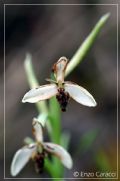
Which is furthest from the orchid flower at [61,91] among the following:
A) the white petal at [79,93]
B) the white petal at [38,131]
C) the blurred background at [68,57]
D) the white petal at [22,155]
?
the blurred background at [68,57]

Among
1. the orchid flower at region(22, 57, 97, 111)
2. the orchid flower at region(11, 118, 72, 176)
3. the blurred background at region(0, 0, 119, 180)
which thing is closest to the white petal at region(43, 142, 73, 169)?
the orchid flower at region(11, 118, 72, 176)

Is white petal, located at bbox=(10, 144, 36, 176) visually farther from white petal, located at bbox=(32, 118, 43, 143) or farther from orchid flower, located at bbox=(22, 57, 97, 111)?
orchid flower, located at bbox=(22, 57, 97, 111)

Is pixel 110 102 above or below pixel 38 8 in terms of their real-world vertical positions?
below

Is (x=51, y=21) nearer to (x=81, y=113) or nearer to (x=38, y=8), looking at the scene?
(x=38, y=8)

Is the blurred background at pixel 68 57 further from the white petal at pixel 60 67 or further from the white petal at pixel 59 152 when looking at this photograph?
the white petal at pixel 60 67

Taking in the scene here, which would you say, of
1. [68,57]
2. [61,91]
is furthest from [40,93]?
[68,57]

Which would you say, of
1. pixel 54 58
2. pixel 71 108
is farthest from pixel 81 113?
pixel 54 58
